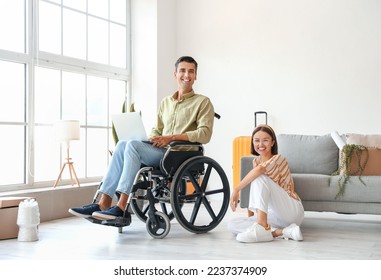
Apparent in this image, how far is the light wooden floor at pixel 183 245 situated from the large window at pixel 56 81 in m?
0.95

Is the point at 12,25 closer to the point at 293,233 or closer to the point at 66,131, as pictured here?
the point at 66,131

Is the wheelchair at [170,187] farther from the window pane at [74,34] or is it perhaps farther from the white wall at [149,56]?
the white wall at [149,56]

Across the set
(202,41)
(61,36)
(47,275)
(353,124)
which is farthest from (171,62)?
(47,275)

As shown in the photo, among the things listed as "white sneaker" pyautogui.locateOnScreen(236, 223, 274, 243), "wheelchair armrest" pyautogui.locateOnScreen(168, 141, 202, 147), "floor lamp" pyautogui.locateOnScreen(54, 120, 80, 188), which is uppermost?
"floor lamp" pyautogui.locateOnScreen(54, 120, 80, 188)

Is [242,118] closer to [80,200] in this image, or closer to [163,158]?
[80,200]

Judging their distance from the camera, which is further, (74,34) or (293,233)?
(74,34)

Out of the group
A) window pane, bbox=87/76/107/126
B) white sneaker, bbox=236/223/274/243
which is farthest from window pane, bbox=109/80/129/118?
white sneaker, bbox=236/223/274/243

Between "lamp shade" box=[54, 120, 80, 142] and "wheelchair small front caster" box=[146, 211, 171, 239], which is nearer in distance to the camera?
"wheelchair small front caster" box=[146, 211, 171, 239]

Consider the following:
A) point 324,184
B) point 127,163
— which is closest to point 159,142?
point 127,163

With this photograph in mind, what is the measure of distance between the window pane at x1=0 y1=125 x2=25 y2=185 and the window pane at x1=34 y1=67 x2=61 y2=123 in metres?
0.27

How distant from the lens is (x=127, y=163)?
338 centimetres

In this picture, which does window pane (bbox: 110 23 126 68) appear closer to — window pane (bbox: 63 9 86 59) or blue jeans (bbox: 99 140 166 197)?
window pane (bbox: 63 9 86 59)

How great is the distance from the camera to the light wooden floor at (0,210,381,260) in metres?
2.99

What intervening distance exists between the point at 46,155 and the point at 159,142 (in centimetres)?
184
